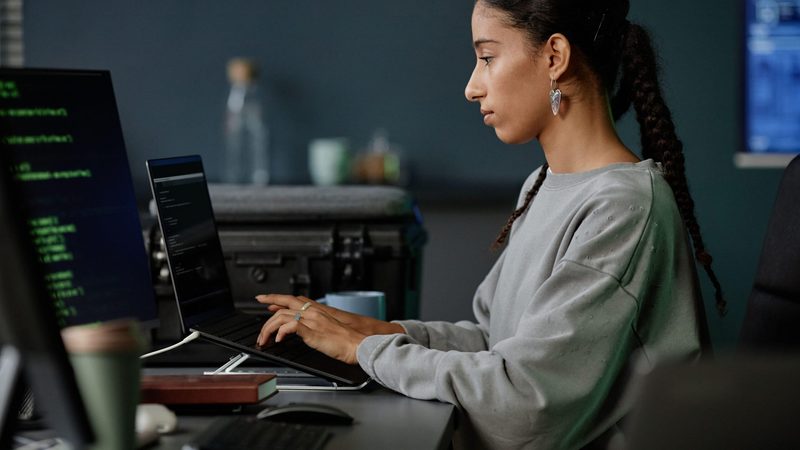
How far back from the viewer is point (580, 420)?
1.35m

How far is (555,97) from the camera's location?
1579 mm

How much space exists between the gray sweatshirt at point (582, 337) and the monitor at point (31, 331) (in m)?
0.63

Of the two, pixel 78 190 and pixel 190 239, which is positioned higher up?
pixel 78 190

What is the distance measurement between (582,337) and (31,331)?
0.76 meters

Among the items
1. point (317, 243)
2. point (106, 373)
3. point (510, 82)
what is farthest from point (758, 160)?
point (106, 373)

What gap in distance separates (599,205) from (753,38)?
3.04 m

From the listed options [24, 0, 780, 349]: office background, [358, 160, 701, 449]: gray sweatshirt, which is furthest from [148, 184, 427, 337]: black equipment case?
[24, 0, 780, 349]: office background

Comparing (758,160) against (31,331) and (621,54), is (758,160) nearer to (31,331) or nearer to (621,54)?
(621,54)

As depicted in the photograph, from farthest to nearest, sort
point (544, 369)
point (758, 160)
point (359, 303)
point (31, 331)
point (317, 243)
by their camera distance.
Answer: point (758, 160) → point (317, 243) → point (359, 303) → point (544, 369) → point (31, 331)

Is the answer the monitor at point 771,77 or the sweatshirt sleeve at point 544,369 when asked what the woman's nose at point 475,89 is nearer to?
the sweatshirt sleeve at point 544,369

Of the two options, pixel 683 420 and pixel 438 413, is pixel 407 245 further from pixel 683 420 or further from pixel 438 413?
pixel 683 420

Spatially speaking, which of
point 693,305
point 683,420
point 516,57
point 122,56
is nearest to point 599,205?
point 693,305

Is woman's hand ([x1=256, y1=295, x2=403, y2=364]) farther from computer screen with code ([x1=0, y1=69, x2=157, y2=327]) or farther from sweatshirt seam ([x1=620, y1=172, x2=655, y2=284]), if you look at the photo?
sweatshirt seam ([x1=620, y1=172, x2=655, y2=284])

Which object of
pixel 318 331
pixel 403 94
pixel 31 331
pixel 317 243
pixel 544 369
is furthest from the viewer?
pixel 403 94
